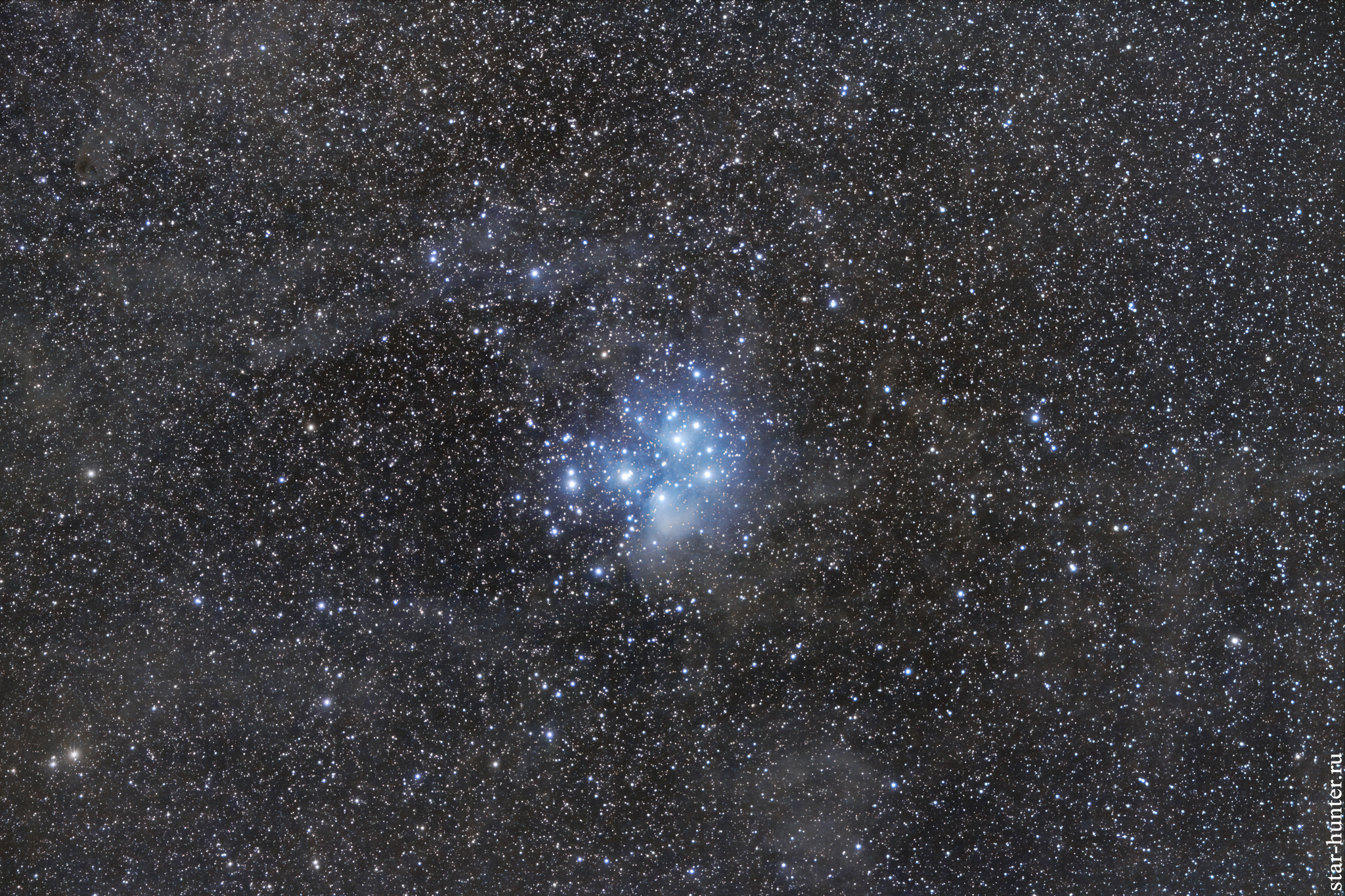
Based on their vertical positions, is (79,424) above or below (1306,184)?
below

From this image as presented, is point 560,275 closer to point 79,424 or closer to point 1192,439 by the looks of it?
point 79,424

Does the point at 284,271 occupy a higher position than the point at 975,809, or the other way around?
the point at 284,271

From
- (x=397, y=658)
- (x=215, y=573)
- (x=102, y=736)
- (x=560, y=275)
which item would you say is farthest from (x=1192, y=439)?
(x=102, y=736)

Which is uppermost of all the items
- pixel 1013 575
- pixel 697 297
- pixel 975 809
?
pixel 697 297

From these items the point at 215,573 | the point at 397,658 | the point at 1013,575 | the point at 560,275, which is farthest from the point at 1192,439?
the point at 215,573

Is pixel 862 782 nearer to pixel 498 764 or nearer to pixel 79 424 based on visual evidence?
pixel 498 764

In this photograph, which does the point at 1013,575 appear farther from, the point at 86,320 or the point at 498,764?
the point at 86,320
